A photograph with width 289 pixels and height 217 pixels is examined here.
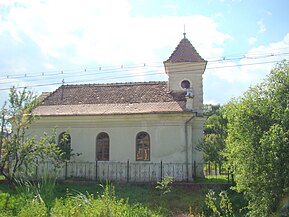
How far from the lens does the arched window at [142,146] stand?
20203 mm

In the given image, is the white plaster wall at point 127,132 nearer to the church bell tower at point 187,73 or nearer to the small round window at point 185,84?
the church bell tower at point 187,73

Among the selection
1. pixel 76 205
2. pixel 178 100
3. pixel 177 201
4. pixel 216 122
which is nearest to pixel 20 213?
pixel 76 205

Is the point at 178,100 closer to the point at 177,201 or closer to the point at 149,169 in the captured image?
the point at 149,169

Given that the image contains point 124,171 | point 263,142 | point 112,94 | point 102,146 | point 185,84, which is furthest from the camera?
point 112,94

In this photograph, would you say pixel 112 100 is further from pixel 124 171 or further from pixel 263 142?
pixel 263 142

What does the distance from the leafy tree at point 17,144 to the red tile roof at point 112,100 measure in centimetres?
394

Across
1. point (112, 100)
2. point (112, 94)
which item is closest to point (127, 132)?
point (112, 100)

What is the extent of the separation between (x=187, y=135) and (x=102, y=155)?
5.54 meters

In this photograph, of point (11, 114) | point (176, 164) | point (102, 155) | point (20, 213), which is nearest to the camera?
point (20, 213)

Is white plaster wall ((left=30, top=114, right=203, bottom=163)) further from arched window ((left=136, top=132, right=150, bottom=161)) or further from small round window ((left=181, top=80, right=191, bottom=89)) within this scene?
small round window ((left=181, top=80, right=191, bottom=89))

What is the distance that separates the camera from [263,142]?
33.4 feet

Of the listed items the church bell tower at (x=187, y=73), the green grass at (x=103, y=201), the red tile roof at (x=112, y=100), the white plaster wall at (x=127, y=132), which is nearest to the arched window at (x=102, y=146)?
the white plaster wall at (x=127, y=132)

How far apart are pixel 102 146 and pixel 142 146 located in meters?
2.60

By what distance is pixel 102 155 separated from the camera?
20812 mm
